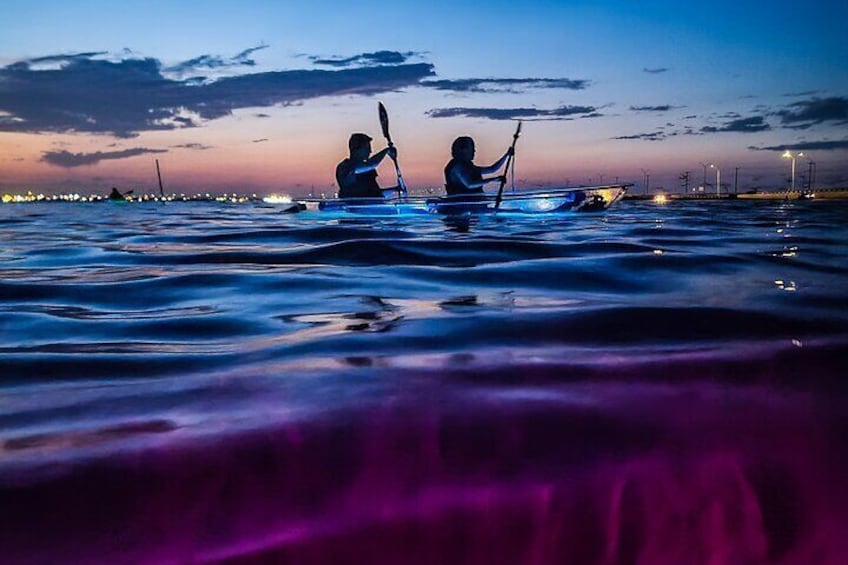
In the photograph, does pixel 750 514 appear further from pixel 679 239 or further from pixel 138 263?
pixel 679 239

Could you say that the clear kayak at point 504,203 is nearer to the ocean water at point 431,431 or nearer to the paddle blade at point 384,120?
the paddle blade at point 384,120

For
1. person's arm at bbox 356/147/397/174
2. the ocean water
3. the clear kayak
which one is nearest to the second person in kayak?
the clear kayak

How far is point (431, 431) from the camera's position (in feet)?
5.79

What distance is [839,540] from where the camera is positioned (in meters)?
1.24

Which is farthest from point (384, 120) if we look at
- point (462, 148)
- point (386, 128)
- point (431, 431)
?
point (431, 431)

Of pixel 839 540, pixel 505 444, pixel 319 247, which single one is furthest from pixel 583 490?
pixel 319 247

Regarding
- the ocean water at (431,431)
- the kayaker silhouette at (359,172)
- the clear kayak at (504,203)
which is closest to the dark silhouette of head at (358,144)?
the kayaker silhouette at (359,172)

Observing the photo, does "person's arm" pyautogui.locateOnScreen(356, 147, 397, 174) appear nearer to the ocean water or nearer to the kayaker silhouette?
the kayaker silhouette

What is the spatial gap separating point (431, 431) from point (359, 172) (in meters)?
18.3

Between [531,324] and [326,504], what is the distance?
214 centimetres

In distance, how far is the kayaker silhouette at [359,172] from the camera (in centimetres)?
1984

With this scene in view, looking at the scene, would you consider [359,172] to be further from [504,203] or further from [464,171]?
[504,203]

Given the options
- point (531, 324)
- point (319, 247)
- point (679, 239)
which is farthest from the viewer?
point (679, 239)

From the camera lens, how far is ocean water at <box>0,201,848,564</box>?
1.23 m
